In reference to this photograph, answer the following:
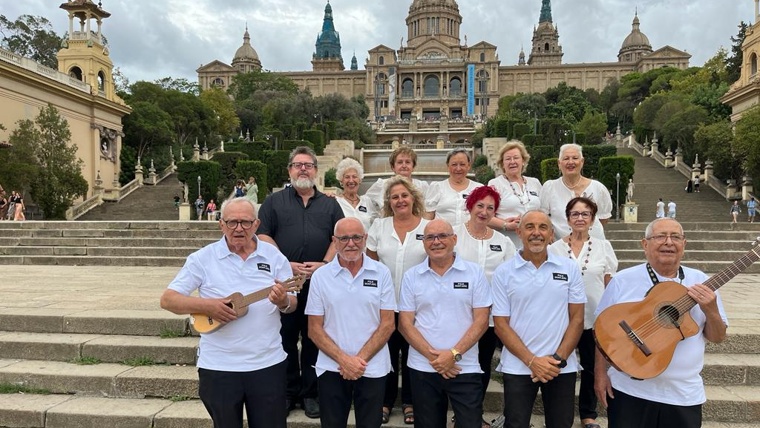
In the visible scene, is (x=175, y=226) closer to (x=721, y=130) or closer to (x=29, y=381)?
(x=29, y=381)

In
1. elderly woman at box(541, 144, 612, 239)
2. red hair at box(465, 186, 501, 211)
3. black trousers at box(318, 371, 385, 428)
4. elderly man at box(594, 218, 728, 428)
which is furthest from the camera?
elderly woman at box(541, 144, 612, 239)

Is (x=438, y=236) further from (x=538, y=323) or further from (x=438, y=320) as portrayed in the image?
(x=538, y=323)

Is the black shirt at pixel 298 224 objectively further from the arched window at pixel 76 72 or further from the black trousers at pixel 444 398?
the arched window at pixel 76 72

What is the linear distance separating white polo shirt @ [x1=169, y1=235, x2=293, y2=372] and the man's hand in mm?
387

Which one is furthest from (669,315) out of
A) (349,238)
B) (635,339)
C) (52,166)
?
(52,166)

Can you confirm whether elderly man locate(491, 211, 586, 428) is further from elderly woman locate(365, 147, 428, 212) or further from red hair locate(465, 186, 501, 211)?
elderly woman locate(365, 147, 428, 212)

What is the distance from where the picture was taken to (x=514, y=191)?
13.8 feet

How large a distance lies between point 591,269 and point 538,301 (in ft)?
2.10

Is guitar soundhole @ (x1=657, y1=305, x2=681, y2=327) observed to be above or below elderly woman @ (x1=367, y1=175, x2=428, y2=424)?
below

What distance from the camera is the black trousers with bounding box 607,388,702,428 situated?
8.86 feet

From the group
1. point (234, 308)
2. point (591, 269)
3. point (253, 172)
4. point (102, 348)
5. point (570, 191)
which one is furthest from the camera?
point (253, 172)

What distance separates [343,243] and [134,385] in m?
2.49

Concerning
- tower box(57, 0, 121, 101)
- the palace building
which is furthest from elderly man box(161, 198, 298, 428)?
the palace building

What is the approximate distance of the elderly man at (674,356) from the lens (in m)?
2.69
